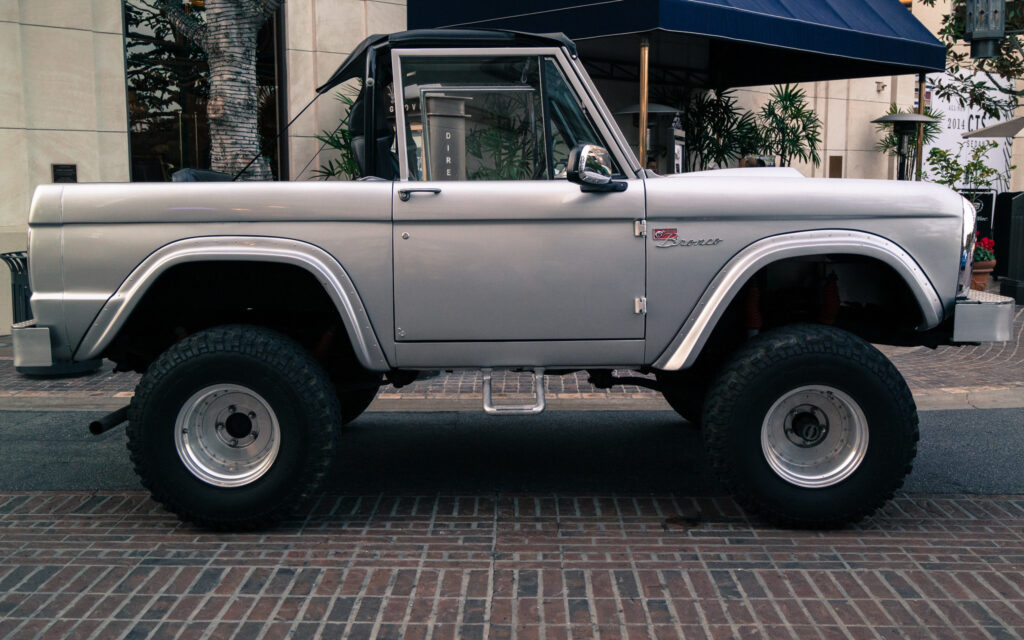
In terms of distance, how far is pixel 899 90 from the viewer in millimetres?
22359

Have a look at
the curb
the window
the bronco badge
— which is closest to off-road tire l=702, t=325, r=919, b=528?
the bronco badge

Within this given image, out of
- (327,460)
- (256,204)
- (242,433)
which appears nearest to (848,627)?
(327,460)

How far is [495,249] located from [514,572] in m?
1.50

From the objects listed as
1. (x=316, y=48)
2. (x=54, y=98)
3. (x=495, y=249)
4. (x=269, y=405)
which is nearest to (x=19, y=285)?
(x=54, y=98)

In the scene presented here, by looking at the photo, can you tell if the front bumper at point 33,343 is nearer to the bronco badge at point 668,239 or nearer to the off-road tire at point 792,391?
the bronco badge at point 668,239

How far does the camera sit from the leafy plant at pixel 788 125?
18.7 m

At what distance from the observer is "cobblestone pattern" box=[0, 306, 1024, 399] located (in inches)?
307

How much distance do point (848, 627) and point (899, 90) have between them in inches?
856

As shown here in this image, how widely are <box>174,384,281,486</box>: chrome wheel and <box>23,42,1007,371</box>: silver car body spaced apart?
0.53 m

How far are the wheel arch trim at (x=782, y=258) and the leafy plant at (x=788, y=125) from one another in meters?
14.5

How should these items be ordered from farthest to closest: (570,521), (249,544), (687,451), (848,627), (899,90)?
(899,90) → (687,451) → (570,521) → (249,544) → (848,627)

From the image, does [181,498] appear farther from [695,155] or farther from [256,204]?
[695,155]

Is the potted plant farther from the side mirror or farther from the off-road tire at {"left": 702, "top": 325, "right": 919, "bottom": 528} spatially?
the side mirror

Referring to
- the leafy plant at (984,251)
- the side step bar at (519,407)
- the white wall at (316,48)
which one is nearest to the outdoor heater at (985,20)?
the leafy plant at (984,251)
